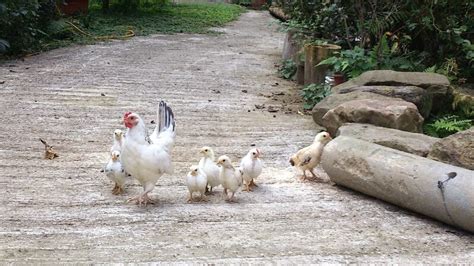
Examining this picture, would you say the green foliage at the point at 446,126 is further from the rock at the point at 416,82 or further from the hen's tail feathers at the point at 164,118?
the hen's tail feathers at the point at 164,118

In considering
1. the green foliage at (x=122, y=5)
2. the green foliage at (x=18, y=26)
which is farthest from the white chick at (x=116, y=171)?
the green foliage at (x=122, y=5)

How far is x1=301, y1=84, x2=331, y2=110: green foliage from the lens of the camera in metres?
7.19

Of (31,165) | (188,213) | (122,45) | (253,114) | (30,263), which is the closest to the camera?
(30,263)

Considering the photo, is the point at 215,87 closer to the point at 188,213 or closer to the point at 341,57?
the point at 341,57

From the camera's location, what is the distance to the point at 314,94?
24.4 feet

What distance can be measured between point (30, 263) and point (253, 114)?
159 inches

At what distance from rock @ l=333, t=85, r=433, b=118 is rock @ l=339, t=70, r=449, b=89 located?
0.45 feet

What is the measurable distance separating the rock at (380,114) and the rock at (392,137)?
18cm

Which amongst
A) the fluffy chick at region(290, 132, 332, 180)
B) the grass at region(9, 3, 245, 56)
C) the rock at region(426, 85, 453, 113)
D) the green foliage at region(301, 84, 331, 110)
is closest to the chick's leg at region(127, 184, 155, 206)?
the fluffy chick at region(290, 132, 332, 180)

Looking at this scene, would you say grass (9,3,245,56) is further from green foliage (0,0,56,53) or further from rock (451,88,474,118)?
rock (451,88,474,118)

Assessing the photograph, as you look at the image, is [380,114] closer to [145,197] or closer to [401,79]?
[401,79]

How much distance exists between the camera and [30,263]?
10.4 ft

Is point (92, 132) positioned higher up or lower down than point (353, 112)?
lower down

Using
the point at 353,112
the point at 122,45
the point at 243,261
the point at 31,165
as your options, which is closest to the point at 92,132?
the point at 31,165
